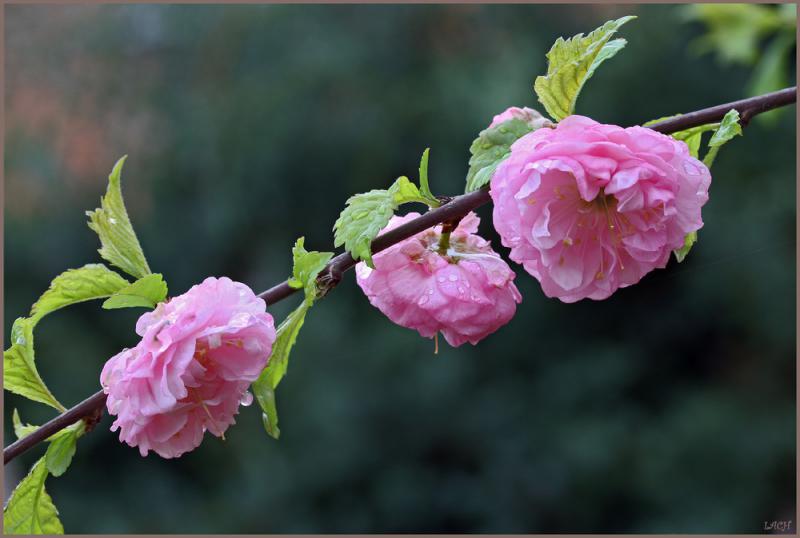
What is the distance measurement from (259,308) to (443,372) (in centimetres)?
248

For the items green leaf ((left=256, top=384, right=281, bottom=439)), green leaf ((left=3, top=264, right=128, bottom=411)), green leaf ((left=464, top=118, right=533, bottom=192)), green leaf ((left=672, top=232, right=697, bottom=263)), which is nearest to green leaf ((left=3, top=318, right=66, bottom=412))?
green leaf ((left=3, top=264, right=128, bottom=411))

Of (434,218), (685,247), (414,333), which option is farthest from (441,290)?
(414,333)

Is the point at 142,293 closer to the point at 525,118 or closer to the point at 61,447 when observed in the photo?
the point at 61,447

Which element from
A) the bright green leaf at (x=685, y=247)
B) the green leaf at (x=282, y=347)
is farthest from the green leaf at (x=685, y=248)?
the green leaf at (x=282, y=347)

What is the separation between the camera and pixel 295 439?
290cm

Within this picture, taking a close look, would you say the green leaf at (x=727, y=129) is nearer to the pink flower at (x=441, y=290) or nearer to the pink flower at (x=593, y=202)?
the pink flower at (x=593, y=202)

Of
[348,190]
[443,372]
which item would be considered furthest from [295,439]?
[348,190]

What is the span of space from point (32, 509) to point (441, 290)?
0.31m

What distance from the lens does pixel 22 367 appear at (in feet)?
1.93

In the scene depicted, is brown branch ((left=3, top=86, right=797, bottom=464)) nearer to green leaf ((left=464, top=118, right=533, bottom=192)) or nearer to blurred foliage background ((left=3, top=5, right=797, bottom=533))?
green leaf ((left=464, top=118, right=533, bottom=192))

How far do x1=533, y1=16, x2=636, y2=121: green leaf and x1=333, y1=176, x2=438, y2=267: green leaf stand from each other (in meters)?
0.10

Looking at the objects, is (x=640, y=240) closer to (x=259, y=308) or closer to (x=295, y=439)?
(x=259, y=308)

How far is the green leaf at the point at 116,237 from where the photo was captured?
56 centimetres

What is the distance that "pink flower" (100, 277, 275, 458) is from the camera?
1.58 feet
